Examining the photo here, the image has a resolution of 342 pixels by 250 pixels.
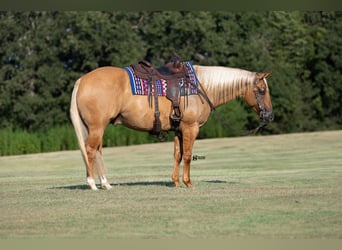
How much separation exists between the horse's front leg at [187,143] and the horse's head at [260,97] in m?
1.09

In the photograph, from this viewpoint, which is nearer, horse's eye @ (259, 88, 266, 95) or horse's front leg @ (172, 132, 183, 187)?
horse's front leg @ (172, 132, 183, 187)

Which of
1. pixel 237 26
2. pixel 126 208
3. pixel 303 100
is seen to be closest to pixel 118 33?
pixel 237 26

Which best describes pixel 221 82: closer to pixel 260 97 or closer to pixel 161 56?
pixel 260 97

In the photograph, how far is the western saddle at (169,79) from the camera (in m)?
13.6

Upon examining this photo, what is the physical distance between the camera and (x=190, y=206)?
11367 millimetres

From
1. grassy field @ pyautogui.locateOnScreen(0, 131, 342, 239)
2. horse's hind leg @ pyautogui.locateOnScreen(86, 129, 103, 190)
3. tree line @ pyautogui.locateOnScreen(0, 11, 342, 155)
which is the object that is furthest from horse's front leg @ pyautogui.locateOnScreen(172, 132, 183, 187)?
tree line @ pyautogui.locateOnScreen(0, 11, 342, 155)

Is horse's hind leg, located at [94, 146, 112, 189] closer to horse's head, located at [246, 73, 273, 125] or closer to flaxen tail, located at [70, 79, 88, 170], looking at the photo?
flaxen tail, located at [70, 79, 88, 170]

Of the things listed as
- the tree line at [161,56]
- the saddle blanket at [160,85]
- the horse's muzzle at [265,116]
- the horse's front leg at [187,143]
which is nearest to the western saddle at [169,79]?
the saddle blanket at [160,85]

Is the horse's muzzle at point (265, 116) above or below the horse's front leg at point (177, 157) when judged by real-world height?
above

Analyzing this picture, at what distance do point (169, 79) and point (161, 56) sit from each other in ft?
88.4

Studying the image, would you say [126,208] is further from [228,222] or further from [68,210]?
[228,222]

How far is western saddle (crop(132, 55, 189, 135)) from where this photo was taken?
13.6 metres

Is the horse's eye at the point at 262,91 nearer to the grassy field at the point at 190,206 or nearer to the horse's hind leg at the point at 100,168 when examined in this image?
the grassy field at the point at 190,206

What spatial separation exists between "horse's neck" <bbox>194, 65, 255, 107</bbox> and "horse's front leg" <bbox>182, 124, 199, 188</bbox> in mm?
615
